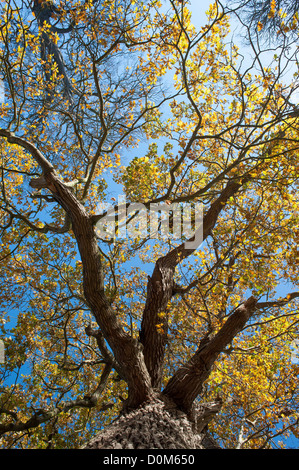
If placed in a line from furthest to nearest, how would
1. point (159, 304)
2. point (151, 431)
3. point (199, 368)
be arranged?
point (159, 304) < point (199, 368) < point (151, 431)

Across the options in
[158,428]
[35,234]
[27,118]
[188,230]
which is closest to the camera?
[158,428]

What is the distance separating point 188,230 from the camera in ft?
22.8

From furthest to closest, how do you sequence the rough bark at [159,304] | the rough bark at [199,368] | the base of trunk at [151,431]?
1. the rough bark at [159,304]
2. the rough bark at [199,368]
3. the base of trunk at [151,431]

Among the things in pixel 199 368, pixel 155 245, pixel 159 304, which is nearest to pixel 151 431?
pixel 199 368

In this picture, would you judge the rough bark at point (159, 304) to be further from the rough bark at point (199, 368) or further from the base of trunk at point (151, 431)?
the base of trunk at point (151, 431)

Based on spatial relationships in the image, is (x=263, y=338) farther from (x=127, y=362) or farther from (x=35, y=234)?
(x=35, y=234)

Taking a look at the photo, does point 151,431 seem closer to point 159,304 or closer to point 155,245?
point 159,304

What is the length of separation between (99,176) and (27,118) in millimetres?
2475

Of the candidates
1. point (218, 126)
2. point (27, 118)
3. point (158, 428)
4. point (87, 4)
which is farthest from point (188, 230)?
point (27, 118)

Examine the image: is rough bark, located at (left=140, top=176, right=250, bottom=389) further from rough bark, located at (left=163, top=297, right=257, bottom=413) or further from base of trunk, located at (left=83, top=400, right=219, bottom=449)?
base of trunk, located at (left=83, top=400, right=219, bottom=449)

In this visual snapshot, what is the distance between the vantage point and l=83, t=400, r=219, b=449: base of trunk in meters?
2.97

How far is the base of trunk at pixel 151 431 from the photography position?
2975mm

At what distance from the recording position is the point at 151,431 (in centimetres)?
322
